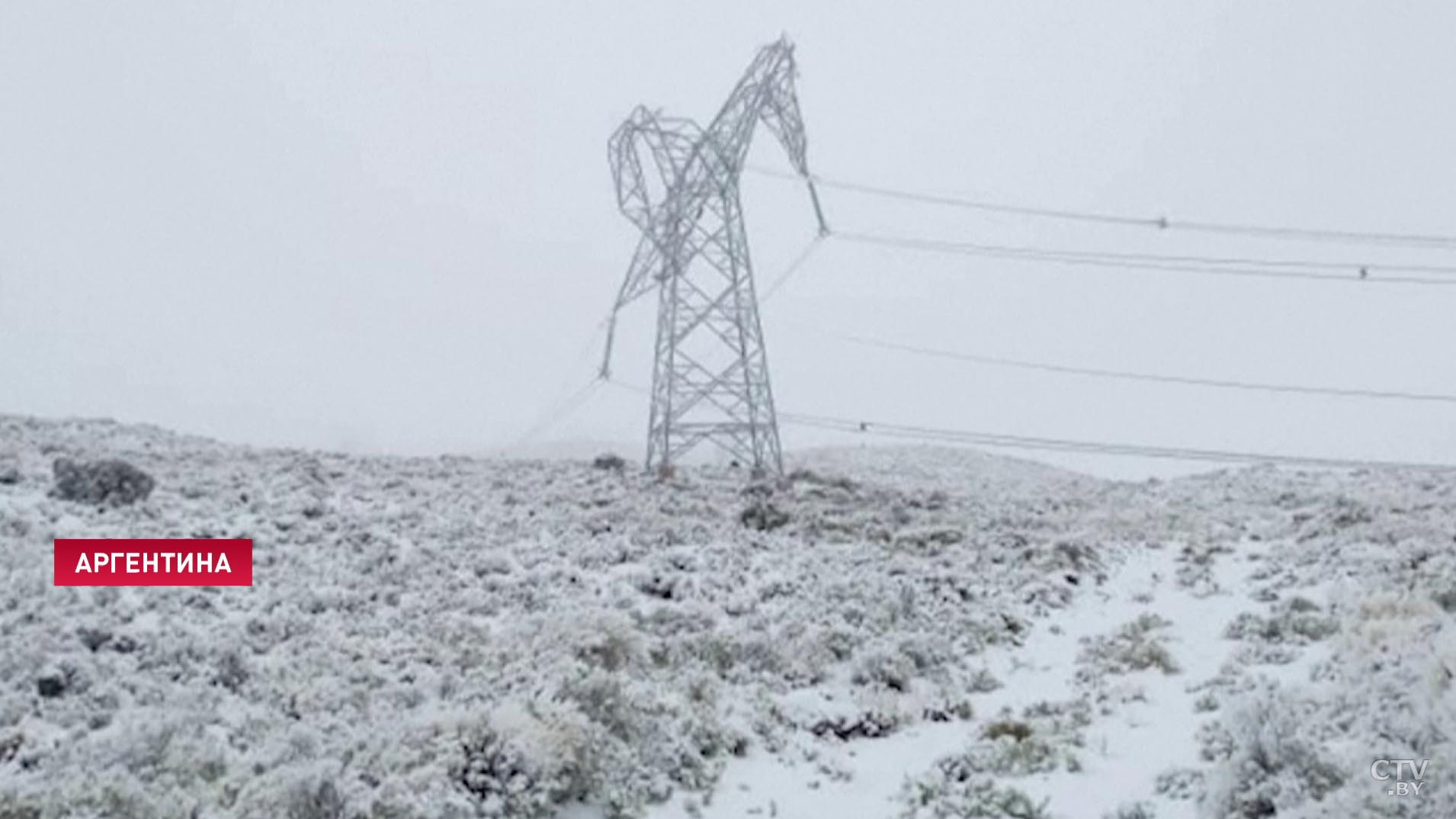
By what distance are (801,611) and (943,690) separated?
3.20 meters

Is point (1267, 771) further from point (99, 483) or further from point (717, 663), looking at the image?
point (99, 483)

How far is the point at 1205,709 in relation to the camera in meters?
11.3

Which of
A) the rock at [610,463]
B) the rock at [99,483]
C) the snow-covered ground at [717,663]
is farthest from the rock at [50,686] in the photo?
the rock at [610,463]

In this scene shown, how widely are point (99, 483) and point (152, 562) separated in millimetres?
4758

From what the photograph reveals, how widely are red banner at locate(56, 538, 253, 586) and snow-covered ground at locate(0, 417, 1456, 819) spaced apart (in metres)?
0.43

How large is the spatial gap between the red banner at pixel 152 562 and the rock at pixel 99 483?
10.0ft

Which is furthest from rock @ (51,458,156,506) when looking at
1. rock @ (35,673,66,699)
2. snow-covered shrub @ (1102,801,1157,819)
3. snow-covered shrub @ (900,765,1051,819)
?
snow-covered shrub @ (1102,801,1157,819)

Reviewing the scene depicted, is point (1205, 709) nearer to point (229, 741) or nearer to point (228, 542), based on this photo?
point (229, 741)

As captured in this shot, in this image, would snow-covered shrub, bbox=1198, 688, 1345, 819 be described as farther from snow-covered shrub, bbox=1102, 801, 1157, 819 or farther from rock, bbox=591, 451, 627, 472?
rock, bbox=591, 451, 627, 472

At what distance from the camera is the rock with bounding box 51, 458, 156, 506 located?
20.2 m

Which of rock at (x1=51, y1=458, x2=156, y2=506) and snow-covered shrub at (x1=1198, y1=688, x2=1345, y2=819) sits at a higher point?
rock at (x1=51, y1=458, x2=156, y2=506)

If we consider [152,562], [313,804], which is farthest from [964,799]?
[152,562]

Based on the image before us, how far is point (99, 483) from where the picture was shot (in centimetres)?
2045

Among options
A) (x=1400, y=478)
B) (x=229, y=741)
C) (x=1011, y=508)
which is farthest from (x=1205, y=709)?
(x=1400, y=478)
